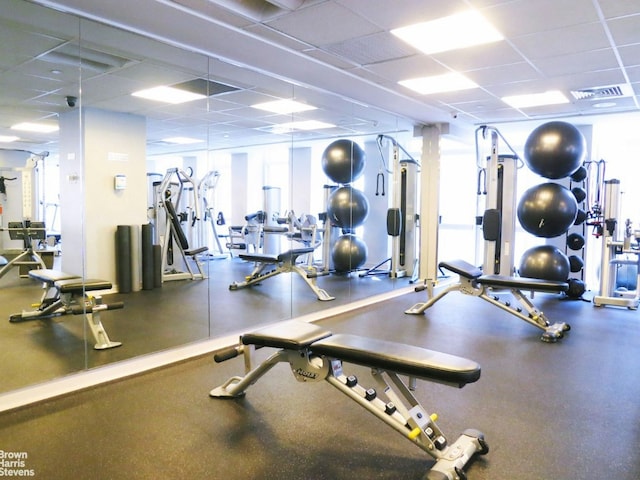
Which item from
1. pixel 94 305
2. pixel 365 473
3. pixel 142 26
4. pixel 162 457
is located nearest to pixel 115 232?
pixel 94 305

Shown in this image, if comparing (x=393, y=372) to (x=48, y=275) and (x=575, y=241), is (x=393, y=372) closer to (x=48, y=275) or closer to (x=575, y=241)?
(x=48, y=275)

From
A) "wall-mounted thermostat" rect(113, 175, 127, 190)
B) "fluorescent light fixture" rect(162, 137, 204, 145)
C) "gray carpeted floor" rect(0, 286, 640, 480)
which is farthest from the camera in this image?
"fluorescent light fixture" rect(162, 137, 204, 145)

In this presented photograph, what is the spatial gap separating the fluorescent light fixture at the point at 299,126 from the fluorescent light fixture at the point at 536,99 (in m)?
2.16

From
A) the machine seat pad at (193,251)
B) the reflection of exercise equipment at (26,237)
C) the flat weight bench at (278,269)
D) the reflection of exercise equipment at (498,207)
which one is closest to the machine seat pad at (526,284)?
the flat weight bench at (278,269)

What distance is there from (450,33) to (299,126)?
2.75 metres

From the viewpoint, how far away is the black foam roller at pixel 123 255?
152 inches

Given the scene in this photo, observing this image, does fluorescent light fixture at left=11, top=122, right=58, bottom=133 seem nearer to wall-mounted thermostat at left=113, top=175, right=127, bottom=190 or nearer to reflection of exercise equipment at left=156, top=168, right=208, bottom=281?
wall-mounted thermostat at left=113, top=175, right=127, bottom=190

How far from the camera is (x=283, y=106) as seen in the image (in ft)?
16.5

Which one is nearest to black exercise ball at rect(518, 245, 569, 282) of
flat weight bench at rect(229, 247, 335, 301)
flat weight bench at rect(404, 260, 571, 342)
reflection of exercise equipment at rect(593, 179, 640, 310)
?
reflection of exercise equipment at rect(593, 179, 640, 310)

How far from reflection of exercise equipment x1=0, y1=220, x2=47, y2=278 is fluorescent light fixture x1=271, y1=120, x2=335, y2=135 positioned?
2978 millimetres

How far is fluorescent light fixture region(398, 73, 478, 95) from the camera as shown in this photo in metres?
4.39

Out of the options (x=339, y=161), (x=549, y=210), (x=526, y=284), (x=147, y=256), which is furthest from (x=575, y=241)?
(x=147, y=256)

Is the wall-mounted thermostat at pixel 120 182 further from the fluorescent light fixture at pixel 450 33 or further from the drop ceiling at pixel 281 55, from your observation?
the fluorescent light fixture at pixel 450 33

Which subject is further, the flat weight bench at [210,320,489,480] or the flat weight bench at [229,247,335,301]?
the flat weight bench at [229,247,335,301]
